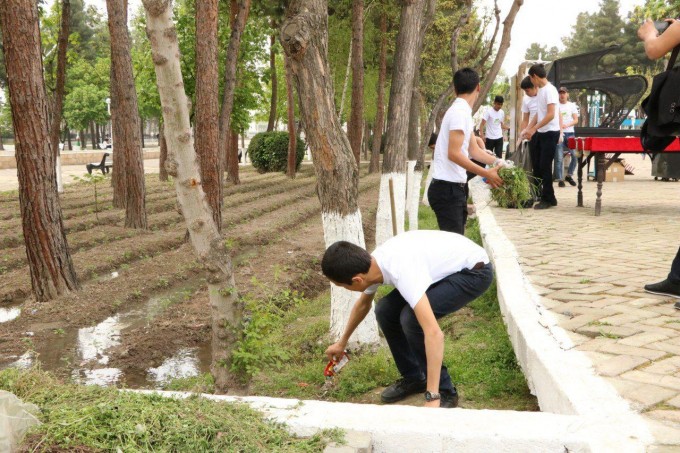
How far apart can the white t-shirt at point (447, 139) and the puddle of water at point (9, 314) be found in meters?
5.10

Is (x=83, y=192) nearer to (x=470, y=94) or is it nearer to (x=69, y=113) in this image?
(x=470, y=94)

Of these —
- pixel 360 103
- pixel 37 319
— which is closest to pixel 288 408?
pixel 37 319

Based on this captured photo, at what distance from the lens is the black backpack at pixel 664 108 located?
4723mm

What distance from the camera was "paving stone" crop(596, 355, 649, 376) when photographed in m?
3.73

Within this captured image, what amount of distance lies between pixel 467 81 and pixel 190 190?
2.46 metres

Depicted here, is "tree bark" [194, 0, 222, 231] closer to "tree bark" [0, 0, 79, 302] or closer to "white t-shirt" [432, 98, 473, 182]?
"tree bark" [0, 0, 79, 302]

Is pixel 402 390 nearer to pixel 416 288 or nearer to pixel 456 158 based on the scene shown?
pixel 416 288

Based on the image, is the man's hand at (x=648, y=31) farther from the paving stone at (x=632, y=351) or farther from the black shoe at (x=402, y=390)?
the black shoe at (x=402, y=390)

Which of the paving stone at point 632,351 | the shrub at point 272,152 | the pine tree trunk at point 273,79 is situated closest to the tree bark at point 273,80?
the pine tree trunk at point 273,79

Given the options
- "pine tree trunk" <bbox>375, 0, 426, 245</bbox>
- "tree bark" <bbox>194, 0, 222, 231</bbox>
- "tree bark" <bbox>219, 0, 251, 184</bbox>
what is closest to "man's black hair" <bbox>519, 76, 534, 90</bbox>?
"pine tree trunk" <bbox>375, 0, 426, 245</bbox>

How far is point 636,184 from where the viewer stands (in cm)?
1541

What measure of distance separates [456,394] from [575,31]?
98906 mm

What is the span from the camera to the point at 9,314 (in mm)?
8203

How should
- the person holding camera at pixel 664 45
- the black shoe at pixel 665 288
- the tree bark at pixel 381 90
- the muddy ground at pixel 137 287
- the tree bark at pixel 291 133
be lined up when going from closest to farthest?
the person holding camera at pixel 664 45 → the black shoe at pixel 665 288 → the muddy ground at pixel 137 287 → the tree bark at pixel 291 133 → the tree bark at pixel 381 90
